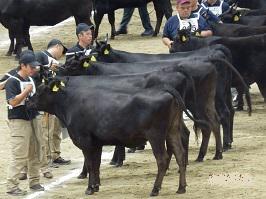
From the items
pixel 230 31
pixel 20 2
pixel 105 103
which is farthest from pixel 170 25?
pixel 20 2

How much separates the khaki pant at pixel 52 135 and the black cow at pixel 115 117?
1.54 metres

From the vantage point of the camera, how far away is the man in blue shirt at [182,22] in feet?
60.7

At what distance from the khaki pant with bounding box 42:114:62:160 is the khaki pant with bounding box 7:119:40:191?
5.25 feet

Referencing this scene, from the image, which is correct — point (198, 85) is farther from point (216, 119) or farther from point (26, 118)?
point (26, 118)

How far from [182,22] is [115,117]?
4.58 metres

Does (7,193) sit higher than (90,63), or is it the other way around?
(90,63)

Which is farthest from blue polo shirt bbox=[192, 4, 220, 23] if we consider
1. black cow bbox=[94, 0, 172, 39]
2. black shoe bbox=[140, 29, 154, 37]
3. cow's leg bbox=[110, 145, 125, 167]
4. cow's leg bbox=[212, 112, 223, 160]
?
black shoe bbox=[140, 29, 154, 37]

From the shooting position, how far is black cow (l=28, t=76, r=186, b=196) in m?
14.3

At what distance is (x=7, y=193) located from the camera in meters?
15.0

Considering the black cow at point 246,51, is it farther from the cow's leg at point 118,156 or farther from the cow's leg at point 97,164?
→ the cow's leg at point 97,164

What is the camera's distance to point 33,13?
26.2 meters

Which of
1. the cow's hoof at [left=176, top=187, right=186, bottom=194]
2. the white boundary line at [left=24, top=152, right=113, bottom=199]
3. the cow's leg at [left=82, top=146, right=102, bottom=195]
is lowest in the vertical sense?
the white boundary line at [left=24, top=152, right=113, bottom=199]

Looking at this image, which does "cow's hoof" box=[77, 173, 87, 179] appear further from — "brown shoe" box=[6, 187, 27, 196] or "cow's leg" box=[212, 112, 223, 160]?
"cow's leg" box=[212, 112, 223, 160]

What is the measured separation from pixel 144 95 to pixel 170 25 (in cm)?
459
